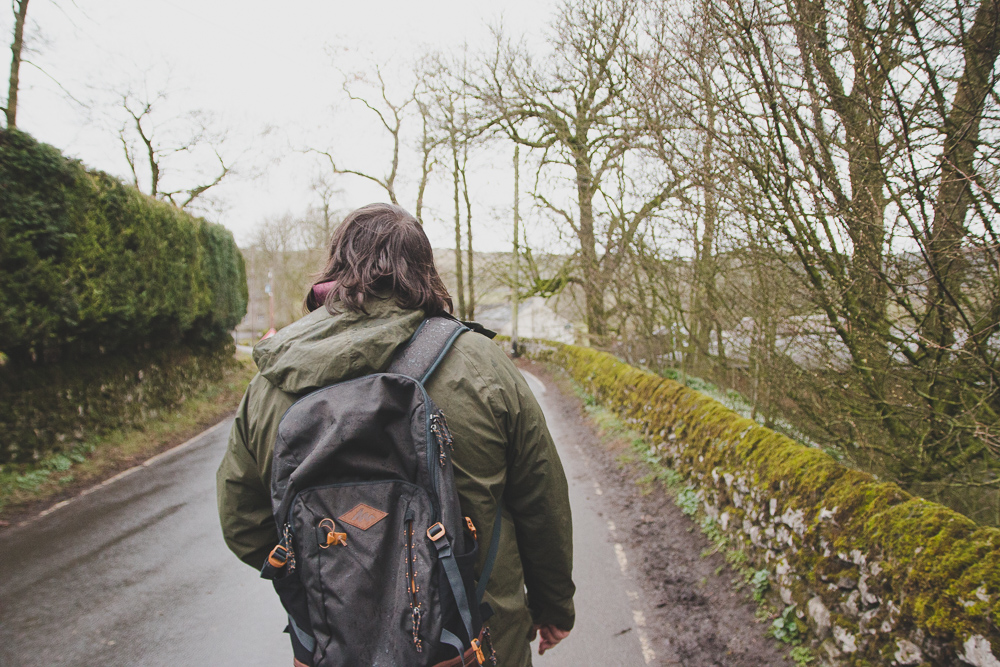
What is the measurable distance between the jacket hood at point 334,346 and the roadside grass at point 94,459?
6.35 metres

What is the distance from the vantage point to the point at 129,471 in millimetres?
7695

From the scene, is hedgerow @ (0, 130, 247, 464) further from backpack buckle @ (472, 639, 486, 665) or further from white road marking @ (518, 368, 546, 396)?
white road marking @ (518, 368, 546, 396)

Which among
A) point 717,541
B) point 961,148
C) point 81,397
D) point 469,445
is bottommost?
point 717,541

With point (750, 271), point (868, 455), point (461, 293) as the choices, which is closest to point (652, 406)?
point (750, 271)

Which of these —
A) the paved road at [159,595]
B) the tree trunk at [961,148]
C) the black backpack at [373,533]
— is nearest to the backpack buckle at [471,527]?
the black backpack at [373,533]

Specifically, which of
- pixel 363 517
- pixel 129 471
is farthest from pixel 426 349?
pixel 129 471

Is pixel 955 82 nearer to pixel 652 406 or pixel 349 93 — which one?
pixel 652 406

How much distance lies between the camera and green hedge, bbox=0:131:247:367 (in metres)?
6.61

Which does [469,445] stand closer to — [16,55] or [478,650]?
[478,650]

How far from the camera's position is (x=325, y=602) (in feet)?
4.49

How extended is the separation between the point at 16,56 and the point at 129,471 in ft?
28.7

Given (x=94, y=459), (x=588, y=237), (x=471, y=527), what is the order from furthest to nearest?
(x=588, y=237) < (x=94, y=459) < (x=471, y=527)

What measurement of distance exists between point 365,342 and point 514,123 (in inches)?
617

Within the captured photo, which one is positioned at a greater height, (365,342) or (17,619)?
(365,342)
